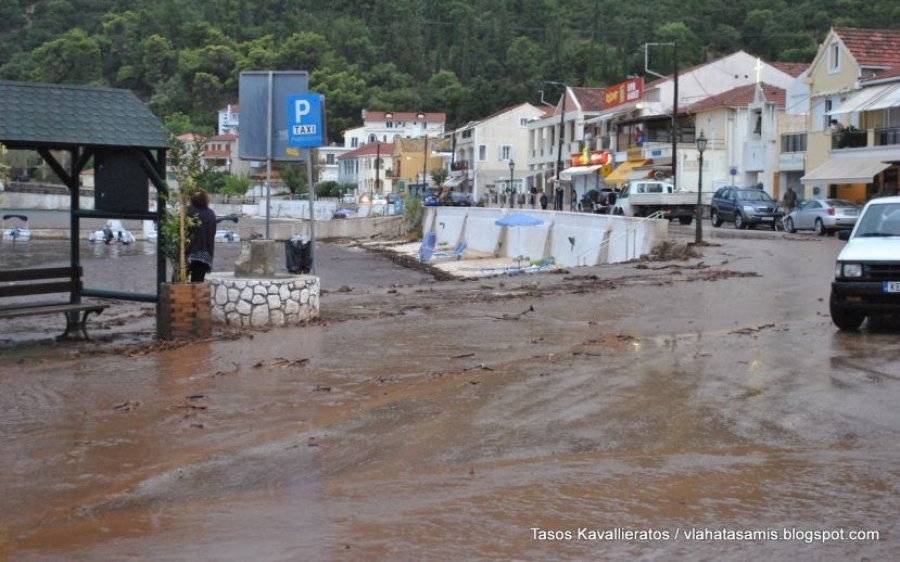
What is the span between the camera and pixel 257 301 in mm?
13352

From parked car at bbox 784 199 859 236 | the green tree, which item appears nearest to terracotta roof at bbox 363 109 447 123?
the green tree

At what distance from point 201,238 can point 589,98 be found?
233 feet

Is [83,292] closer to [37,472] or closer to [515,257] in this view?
[37,472]

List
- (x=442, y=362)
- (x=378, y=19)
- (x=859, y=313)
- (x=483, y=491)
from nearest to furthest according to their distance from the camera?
(x=483, y=491), (x=442, y=362), (x=859, y=313), (x=378, y=19)

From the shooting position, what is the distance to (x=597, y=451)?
7.11 meters

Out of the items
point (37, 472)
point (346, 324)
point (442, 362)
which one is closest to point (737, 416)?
point (442, 362)

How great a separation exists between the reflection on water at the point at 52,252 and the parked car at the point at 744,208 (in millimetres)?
24596

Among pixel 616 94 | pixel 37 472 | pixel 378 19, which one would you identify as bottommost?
pixel 37 472

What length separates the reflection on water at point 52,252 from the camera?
135ft

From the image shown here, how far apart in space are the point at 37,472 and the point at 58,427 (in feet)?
4.18

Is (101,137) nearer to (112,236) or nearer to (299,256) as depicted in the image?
(299,256)

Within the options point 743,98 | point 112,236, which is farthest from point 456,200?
point 112,236

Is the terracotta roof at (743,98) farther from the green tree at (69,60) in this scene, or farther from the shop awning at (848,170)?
the green tree at (69,60)

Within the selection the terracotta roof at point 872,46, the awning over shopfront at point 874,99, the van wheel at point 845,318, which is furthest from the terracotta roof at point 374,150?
the van wheel at point 845,318
